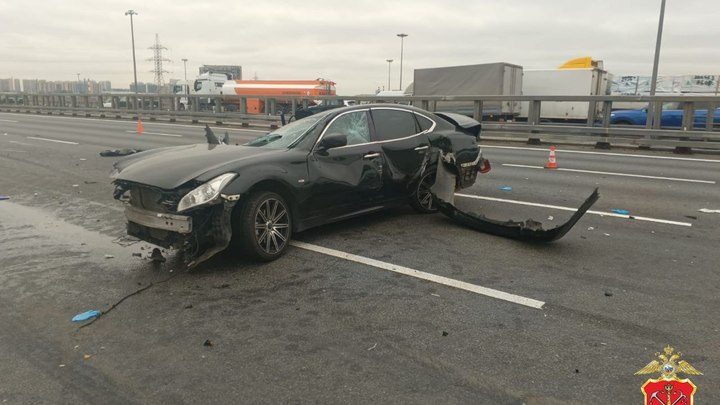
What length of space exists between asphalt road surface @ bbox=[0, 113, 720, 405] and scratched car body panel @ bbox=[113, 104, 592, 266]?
339mm

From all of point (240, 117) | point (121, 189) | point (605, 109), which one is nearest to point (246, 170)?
point (121, 189)

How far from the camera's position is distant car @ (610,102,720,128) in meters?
18.4

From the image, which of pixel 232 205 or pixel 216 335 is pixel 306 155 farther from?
pixel 216 335

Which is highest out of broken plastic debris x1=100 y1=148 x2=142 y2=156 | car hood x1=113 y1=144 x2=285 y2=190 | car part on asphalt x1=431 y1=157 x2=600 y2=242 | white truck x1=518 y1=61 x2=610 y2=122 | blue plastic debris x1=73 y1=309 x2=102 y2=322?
white truck x1=518 y1=61 x2=610 y2=122

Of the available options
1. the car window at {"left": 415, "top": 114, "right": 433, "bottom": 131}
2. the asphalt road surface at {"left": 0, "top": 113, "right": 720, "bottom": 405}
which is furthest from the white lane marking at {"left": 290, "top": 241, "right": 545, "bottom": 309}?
the car window at {"left": 415, "top": 114, "right": 433, "bottom": 131}

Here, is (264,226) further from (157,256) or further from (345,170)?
(345,170)

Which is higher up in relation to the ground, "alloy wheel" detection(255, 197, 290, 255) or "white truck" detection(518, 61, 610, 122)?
"white truck" detection(518, 61, 610, 122)

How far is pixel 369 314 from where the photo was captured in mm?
4031

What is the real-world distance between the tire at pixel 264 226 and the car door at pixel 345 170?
15.5 inches

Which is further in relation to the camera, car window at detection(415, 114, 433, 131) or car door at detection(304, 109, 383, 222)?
car window at detection(415, 114, 433, 131)

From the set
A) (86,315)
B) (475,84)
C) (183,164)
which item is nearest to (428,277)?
(183,164)

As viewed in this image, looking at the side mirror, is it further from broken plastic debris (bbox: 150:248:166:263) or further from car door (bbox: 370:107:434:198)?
broken plastic debris (bbox: 150:248:166:263)

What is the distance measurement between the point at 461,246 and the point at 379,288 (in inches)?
61.7

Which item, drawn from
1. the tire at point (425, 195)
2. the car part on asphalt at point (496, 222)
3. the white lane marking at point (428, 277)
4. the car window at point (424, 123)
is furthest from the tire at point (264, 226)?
the car window at point (424, 123)
